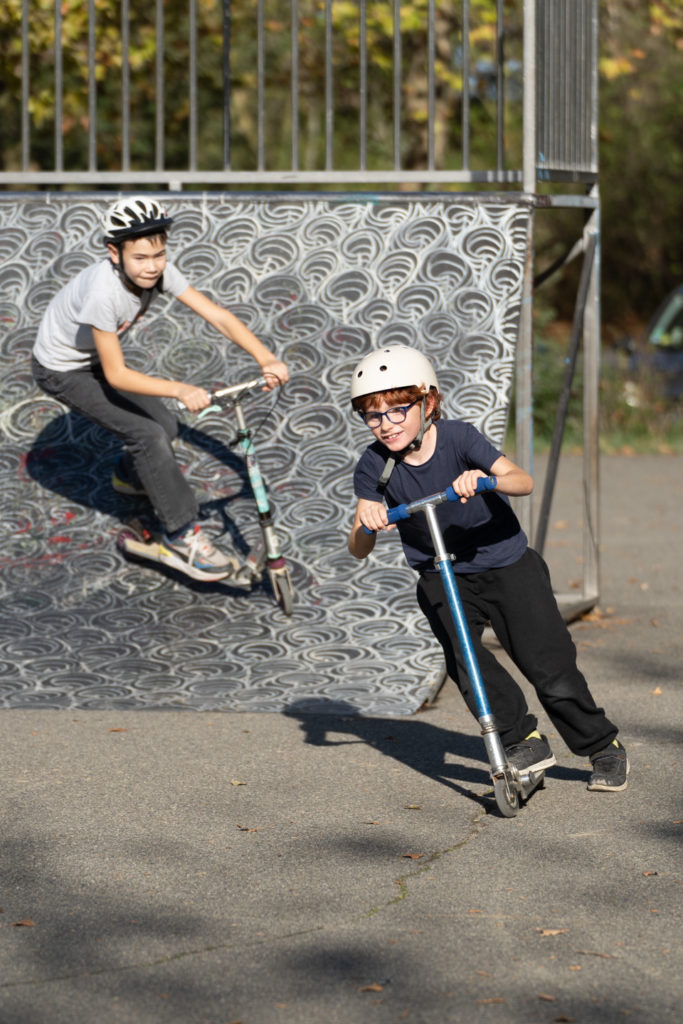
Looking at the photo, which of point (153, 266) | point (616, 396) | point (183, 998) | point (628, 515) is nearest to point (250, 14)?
point (616, 396)

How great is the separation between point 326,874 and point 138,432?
3.64 m

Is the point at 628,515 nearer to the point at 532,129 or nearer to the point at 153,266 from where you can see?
the point at 532,129

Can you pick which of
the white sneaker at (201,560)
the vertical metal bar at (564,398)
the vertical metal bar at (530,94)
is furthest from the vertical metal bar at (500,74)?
the white sneaker at (201,560)

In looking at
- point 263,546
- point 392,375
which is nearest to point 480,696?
point 392,375

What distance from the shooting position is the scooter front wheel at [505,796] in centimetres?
484

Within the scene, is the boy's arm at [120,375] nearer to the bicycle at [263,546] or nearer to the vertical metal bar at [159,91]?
the bicycle at [263,546]

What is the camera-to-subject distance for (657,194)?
3406 cm

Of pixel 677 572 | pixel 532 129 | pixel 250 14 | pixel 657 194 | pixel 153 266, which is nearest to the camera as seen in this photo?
pixel 153 266

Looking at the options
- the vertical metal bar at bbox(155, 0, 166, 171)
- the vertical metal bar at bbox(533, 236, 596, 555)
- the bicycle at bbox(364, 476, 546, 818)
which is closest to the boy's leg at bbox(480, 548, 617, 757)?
the bicycle at bbox(364, 476, 546, 818)

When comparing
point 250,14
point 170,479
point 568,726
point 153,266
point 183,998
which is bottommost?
point 183,998

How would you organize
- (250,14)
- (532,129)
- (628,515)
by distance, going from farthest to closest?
(250,14) → (628,515) → (532,129)

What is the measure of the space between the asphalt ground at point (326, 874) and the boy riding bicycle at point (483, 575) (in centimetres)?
23

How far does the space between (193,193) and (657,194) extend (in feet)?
87.0

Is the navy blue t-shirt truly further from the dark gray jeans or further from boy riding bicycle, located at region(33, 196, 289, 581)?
the dark gray jeans
